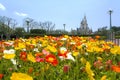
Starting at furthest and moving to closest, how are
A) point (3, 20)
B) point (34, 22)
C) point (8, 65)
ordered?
1. point (34, 22)
2. point (3, 20)
3. point (8, 65)

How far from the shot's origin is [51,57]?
226 centimetres

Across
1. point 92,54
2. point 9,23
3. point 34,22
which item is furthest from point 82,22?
point 92,54

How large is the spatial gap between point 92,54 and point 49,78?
1596mm

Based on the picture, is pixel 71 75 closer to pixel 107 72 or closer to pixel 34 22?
pixel 107 72

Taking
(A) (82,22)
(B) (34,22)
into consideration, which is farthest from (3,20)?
(A) (82,22)

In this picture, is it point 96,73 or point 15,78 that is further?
point 96,73

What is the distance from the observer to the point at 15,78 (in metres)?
1.38

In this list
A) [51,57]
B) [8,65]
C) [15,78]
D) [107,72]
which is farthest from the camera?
[8,65]

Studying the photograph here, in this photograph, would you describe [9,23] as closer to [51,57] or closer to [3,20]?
[3,20]

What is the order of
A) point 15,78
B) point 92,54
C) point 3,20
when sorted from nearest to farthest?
point 15,78 < point 92,54 < point 3,20

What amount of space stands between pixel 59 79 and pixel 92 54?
60.0 inches

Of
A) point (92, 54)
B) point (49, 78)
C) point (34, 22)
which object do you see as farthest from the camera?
point (34, 22)

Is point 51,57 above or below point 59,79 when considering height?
above

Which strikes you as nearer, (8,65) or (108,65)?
(108,65)
